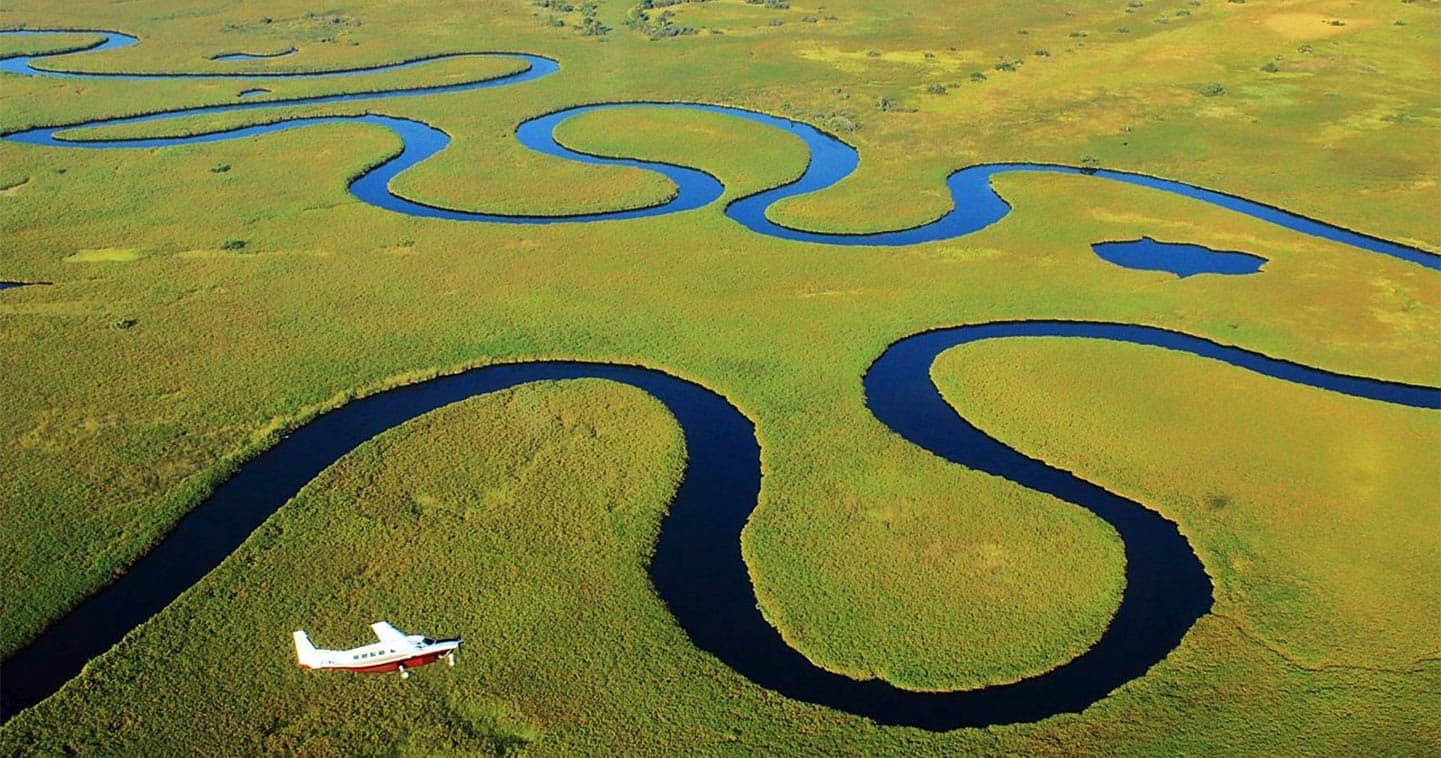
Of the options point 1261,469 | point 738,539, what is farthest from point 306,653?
point 1261,469

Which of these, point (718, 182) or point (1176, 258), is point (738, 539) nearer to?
point (1176, 258)

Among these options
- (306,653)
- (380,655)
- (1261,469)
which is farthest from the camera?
(1261,469)

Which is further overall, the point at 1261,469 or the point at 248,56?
the point at 248,56

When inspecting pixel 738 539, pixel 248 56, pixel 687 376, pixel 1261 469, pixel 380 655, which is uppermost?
pixel 1261 469

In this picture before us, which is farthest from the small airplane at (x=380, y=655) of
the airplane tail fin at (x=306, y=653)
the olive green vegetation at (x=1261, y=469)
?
the olive green vegetation at (x=1261, y=469)

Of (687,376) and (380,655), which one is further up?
(687,376)

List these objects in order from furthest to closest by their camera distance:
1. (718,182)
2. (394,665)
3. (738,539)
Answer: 1. (718,182)
2. (738,539)
3. (394,665)

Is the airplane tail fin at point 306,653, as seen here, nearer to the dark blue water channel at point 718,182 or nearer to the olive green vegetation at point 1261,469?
the olive green vegetation at point 1261,469
